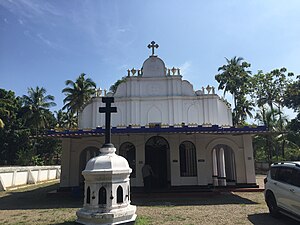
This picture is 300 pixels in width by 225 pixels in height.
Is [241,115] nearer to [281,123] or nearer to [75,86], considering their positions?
[281,123]

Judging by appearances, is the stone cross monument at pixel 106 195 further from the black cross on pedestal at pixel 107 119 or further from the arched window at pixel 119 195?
the black cross on pedestal at pixel 107 119

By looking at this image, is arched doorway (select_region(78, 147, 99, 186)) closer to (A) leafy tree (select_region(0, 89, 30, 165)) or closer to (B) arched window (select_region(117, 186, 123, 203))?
(B) arched window (select_region(117, 186, 123, 203))

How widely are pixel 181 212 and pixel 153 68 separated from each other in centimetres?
1071

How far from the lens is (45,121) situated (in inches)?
1475

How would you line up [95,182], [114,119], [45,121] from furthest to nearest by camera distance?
[45,121] < [114,119] < [95,182]

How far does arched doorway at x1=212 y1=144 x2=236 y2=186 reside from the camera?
613 inches

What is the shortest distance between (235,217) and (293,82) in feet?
91.7

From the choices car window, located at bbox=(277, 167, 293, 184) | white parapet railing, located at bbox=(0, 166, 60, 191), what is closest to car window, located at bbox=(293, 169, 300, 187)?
car window, located at bbox=(277, 167, 293, 184)

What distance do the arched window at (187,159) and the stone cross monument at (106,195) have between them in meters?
7.98

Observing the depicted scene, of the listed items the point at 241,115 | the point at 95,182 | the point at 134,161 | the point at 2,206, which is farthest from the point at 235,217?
the point at 241,115

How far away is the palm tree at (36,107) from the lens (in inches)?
A: 1405

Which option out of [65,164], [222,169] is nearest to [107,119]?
[65,164]

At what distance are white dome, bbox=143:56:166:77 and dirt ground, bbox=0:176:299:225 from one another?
830cm

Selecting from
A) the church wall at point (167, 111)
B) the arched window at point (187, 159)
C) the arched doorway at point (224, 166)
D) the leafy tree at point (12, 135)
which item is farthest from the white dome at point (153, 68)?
the leafy tree at point (12, 135)
